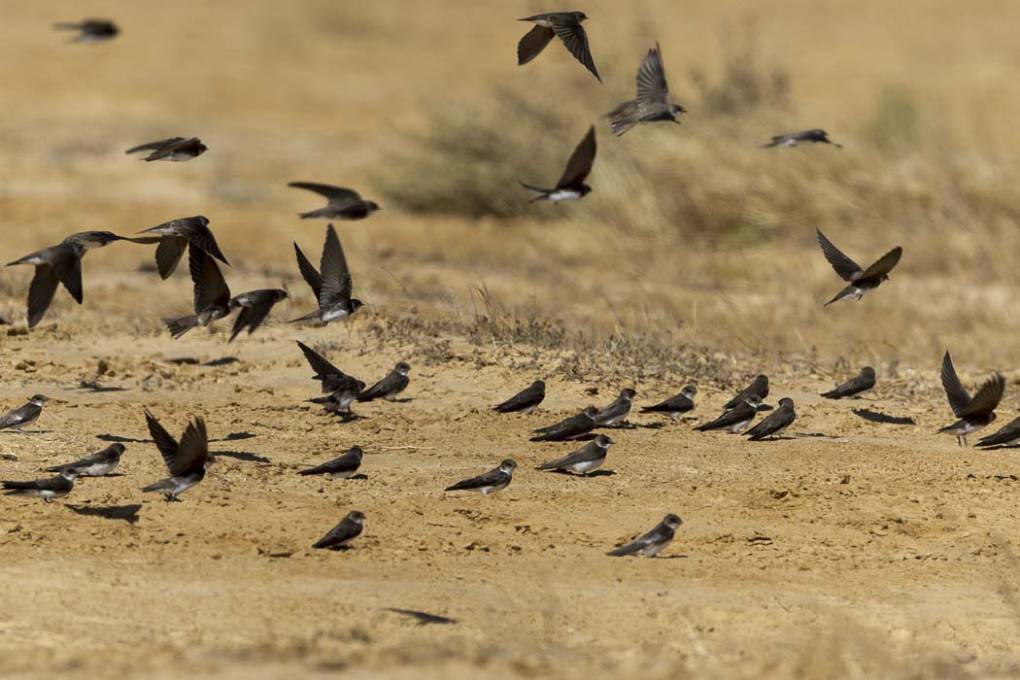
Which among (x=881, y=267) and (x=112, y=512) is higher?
(x=881, y=267)

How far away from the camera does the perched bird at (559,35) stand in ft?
33.8

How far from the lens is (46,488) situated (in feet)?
29.4

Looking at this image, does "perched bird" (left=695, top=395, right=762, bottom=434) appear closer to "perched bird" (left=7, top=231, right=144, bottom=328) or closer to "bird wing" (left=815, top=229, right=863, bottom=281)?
"bird wing" (left=815, top=229, right=863, bottom=281)

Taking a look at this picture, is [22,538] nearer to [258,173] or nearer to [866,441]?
[866,441]

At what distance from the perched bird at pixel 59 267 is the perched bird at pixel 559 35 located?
103 inches

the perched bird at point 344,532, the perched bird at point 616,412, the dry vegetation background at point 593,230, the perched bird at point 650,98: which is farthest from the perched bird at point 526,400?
the perched bird at point 344,532

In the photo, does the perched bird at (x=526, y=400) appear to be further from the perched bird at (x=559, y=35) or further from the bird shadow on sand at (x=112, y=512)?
the bird shadow on sand at (x=112, y=512)

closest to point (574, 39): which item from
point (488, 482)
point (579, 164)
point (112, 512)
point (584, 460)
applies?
point (579, 164)

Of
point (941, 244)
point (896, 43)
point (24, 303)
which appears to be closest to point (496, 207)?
point (941, 244)

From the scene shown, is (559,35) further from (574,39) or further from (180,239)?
(180,239)

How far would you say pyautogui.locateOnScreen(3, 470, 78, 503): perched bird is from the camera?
8.93m

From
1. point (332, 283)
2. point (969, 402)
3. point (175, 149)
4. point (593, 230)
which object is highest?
point (175, 149)

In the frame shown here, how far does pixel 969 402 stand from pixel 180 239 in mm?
4635

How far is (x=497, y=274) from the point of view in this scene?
1764cm
